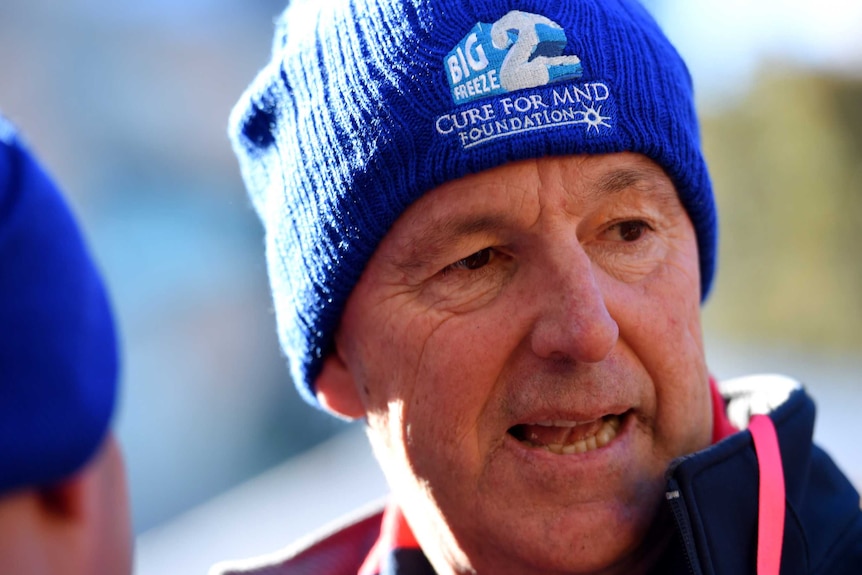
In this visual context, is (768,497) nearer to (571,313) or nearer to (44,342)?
(571,313)

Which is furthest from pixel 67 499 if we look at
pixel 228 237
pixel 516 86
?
pixel 228 237

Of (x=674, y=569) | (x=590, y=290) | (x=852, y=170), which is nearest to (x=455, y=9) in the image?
(x=590, y=290)

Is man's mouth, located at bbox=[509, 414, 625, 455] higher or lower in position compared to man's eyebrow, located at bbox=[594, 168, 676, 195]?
lower

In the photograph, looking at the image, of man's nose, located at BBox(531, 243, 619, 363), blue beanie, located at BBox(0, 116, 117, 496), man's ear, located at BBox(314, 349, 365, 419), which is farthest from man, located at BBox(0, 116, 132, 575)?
man's ear, located at BBox(314, 349, 365, 419)

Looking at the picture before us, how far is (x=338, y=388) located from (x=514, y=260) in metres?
0.68

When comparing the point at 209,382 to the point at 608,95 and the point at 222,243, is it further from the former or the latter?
the point at 608,95

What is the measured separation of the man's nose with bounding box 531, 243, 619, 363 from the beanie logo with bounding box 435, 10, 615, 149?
30 centimetres

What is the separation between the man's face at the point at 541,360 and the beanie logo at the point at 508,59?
190 mm

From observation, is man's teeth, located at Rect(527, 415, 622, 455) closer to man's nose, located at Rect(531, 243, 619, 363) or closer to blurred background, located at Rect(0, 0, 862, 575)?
man's nose, located at Rect(531, 243, 619, 363)

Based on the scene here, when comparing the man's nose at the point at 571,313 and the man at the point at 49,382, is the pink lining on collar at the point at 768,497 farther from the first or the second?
the man at the point at 49,382

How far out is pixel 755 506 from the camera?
204cm

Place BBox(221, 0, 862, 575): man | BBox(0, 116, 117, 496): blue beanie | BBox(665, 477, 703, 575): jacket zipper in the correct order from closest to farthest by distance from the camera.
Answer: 1. BBox(0, 116, 117, 496): blue beanie
2. BBox(665, 477, 703, 575): jacket zipper
3. BBox(221, 0, 862, 575): man

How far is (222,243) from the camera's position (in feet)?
29.2

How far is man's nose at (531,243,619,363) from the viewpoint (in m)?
1.99
